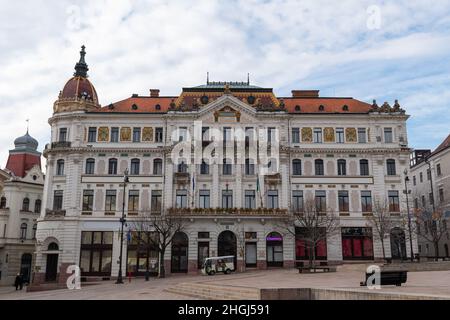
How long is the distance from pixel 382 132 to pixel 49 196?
130 ft

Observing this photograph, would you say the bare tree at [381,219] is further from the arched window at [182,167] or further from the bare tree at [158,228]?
the arched window at [182,167]

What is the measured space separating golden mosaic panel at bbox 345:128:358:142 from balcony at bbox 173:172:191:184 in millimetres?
19194

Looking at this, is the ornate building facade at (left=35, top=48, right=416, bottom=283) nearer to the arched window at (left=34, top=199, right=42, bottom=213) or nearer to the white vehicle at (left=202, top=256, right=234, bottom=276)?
the white vehicle at (left=202, top=256, right=234, bottom=276)

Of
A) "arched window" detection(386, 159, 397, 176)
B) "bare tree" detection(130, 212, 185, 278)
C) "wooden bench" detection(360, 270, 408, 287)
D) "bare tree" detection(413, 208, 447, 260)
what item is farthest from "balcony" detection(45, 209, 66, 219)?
"wooden bench" detection(360, 270, 408, 287)

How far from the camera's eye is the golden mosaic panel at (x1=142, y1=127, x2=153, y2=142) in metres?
56.4

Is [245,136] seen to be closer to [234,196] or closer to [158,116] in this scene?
[234,196]

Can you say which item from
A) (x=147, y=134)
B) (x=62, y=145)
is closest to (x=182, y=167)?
(x=147, y=134)

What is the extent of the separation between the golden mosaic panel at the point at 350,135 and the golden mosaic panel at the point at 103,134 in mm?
28414

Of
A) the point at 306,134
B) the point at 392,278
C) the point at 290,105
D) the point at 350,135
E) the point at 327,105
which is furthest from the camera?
the point at 290,105

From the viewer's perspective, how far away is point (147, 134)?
56.5 metres

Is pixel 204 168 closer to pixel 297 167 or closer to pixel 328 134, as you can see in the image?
pixel 297 167

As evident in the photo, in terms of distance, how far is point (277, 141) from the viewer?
2192 inches

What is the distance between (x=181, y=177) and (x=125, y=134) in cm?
862
